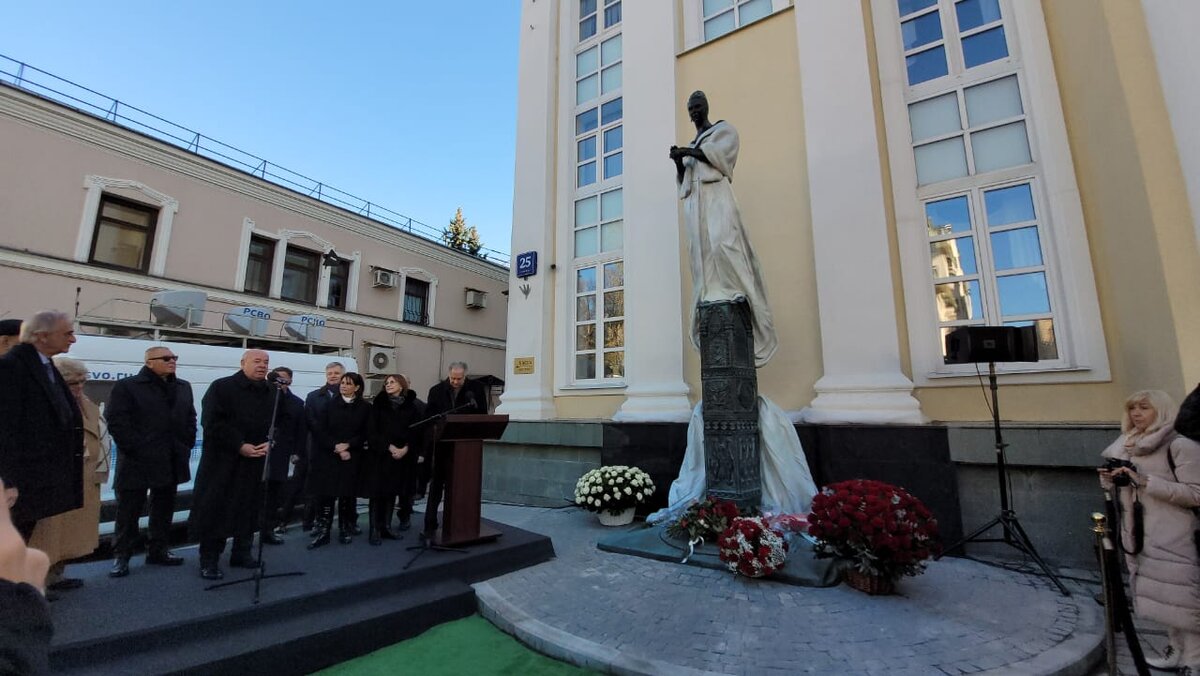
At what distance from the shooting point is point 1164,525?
2893 millimetres

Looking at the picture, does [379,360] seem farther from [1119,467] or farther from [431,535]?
[1119,467]

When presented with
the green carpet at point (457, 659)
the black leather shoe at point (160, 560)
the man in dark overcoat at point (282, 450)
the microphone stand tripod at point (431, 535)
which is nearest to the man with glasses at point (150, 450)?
the black leather shoe at point (160, 560)

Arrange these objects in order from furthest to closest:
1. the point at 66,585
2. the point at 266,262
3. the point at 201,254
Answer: the point at 266,262 < the point at 201,254 < the point at 66,585

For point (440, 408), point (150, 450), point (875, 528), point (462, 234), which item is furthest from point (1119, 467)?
point (462, 234)

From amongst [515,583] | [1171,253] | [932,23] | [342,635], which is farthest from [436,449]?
[932,23]

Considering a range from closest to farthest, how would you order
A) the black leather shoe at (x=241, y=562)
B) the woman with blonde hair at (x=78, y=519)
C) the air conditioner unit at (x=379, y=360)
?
1. the woman with blonde hair at (x=78, y=519)
2. the black leather shoe at (x=241, y=562)
3. the air conditioner unit at (x=379, y=360)

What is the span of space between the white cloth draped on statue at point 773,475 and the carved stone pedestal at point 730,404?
5.4 inches

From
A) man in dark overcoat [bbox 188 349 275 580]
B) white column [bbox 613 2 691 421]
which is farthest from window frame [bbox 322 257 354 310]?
man in dark overcoat [bbox 188 349 275 580]

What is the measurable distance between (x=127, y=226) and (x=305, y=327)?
14.0ft

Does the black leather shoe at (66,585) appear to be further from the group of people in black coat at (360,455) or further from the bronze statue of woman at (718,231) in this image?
the bronze statue of woman at (718,231)

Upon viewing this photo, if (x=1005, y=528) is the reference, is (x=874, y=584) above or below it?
below

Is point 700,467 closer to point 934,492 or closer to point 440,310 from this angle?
point 934,492

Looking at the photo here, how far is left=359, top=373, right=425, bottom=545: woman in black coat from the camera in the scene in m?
5.23

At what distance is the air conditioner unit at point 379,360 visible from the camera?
16016 mm
